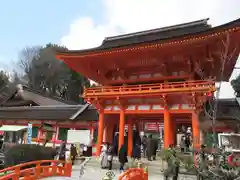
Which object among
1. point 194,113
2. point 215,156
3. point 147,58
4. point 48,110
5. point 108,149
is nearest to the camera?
point 215,156

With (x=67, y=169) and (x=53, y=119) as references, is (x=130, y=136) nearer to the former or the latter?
(x=67, y=169)

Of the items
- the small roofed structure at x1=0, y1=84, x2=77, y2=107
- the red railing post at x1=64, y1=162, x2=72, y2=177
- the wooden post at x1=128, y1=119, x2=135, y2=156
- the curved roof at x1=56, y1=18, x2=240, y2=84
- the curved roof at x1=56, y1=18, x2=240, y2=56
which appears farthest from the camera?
the small roofed structure at x1=0, y1=84, x2=77, y2=107

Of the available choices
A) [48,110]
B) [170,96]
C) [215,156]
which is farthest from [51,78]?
[215,156]

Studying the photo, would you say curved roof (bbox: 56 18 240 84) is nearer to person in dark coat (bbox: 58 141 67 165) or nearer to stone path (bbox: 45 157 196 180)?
person in dark coat (bbox: 58 141 67 165)

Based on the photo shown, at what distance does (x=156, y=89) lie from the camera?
14.3 metres

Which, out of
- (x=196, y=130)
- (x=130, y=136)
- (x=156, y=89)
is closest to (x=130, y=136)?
(x=130, y=136)

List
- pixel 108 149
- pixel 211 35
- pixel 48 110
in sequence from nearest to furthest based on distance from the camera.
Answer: pixel 211 35 → pixel 108 149 → pixel 48 110

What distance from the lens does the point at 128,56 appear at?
14984mm

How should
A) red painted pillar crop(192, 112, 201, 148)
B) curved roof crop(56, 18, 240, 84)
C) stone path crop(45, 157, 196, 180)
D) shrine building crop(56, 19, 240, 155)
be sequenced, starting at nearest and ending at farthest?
1. stone path crop(45, 157, 196, 180)
2. curved roof crop(56, 18, 240, 84)
3. red painted pillar crop(192, 112, 201, 148)
4. shrine building crop(56, 19, 240, 155)

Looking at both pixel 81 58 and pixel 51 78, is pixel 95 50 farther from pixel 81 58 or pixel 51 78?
pixel 51 78

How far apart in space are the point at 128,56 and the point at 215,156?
9741 millimetres

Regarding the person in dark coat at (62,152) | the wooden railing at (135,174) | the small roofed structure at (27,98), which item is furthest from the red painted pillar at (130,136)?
the small roofed structure at (27,98)

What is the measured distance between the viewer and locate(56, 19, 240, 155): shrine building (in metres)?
12.6

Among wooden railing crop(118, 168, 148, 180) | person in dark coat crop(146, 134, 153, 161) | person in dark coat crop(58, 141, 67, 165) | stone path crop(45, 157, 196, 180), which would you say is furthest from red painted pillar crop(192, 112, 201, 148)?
person in dark coat crop(58, 141, 67, 165)
